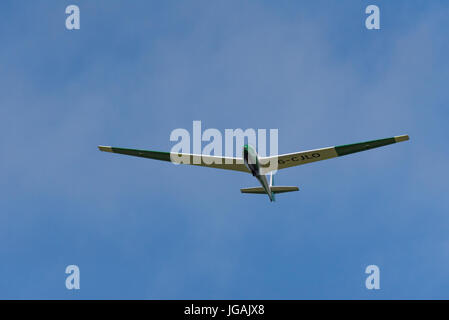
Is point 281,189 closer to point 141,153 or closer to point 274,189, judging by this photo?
point 274,189

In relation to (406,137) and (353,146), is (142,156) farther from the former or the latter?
(406,137)

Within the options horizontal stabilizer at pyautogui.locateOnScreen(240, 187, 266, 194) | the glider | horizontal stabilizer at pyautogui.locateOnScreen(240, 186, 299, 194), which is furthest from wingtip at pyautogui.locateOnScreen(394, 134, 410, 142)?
horizontal stabilizer at pyautogui.locateOnScreen(240, 187, 266, 194)

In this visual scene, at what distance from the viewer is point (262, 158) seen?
2023 inches

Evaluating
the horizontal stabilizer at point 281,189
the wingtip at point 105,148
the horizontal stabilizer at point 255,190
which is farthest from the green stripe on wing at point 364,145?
the wingtip at point 105,148

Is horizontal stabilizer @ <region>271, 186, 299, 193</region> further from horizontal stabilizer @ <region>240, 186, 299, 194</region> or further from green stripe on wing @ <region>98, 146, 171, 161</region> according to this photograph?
green stripe on wing @ <region>98, 146, 171, 161</region>

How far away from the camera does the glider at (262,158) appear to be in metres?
50.0

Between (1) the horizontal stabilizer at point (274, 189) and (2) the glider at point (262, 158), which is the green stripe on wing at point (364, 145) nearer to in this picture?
(2) the glider at point (262, 158)

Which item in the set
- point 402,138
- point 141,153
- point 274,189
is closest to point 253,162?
point 274,189

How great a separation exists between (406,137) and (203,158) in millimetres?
17241

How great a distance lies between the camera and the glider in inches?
1967

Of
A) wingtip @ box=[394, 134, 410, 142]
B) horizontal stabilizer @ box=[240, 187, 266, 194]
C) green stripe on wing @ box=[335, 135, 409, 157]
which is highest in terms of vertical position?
wingtip @ box=[394, 134, 410, 142]

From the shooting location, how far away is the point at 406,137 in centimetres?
4947

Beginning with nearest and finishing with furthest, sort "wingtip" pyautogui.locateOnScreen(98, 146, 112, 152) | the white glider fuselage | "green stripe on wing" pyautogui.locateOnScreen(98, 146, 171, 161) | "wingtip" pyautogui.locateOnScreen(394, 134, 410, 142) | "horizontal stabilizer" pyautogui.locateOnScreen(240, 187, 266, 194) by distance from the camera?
1. the white glider fuselage
2. "wingtip" pyautogui.locateOnScreen(394, 134, 410, 142)
3. "green stripe on wing" pyautogui.locateOnScreen(98, 146, 171, 161)
4. "wingtip" pyautogui.locateOnScreen(98, 146, 112, 152)
5. "horizontal stabilizer" pyautogui.locateOnScreen(240, 187, 266, 194)
